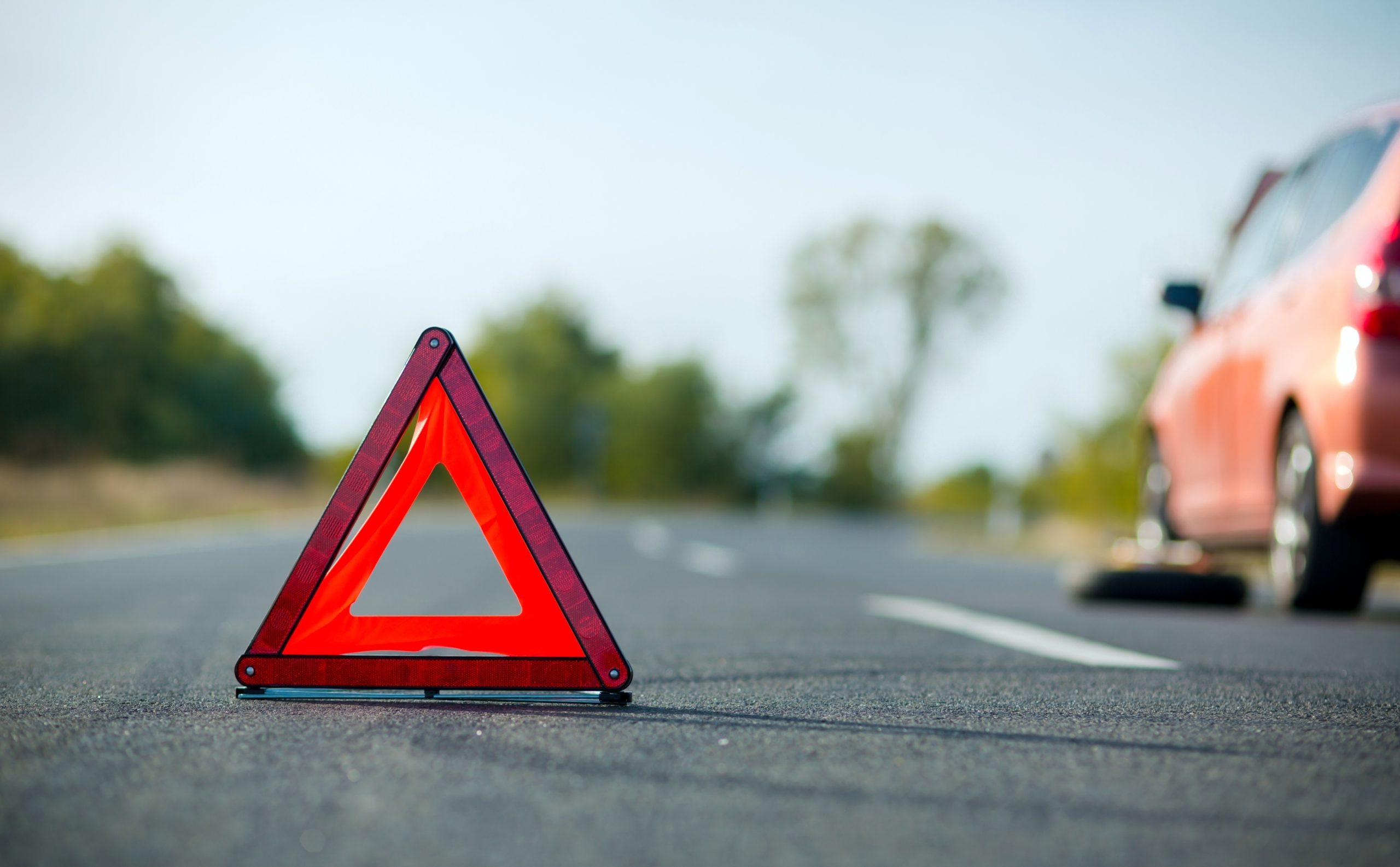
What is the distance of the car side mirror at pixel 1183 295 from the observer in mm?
7535

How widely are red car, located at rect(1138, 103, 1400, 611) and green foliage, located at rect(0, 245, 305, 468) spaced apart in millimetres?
34323

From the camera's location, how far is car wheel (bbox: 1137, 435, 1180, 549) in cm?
823

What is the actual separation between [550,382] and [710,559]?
59.7 m

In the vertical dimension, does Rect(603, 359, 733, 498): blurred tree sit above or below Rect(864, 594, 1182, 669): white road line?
below

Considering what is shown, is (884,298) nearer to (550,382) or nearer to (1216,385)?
(550,382)

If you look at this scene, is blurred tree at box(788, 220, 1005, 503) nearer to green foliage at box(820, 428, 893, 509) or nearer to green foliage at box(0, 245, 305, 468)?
green foliage at box(820, 428, 893, 509)

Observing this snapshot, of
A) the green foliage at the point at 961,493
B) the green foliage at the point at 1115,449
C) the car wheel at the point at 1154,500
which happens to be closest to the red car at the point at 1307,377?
the car wheel at the point at 1154,500

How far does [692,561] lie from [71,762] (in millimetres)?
11495

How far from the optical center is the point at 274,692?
3.44 m

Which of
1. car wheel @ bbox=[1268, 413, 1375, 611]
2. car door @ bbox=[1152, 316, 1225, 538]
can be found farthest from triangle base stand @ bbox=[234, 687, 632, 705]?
car door @ bbox=[1152, 316, 1225, 538]

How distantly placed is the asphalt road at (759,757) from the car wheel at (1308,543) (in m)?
0.24

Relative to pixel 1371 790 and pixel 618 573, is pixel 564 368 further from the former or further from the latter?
pixel 1371 790

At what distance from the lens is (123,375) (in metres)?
46.6

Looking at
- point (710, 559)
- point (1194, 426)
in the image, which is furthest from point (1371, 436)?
point (710, 559)
